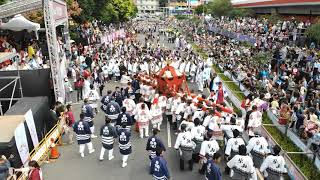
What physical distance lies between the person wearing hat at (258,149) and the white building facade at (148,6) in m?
151

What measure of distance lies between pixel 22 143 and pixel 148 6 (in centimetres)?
15267

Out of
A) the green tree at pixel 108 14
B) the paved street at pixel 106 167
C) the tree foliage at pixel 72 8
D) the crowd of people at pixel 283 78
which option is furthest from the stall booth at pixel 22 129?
the green tree at pixel 108 14

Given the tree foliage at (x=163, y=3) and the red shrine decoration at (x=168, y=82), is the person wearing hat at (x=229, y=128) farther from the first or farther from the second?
the tree foliage at (x=163, y=3)

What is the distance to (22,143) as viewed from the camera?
1072cm

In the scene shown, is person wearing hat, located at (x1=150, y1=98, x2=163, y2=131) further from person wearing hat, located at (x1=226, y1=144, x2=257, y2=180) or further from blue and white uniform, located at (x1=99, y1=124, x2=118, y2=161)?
person wearing hat, located at (x1=226, y1=144, x2=257, y2=180)

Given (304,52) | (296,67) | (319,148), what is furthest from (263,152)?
(304,52)

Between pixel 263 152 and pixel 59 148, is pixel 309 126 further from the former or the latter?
pixel 59 148

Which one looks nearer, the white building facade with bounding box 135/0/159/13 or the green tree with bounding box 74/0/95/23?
the green tree with bounding box 74/0/95/23

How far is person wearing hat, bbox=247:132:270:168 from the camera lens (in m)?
9.93

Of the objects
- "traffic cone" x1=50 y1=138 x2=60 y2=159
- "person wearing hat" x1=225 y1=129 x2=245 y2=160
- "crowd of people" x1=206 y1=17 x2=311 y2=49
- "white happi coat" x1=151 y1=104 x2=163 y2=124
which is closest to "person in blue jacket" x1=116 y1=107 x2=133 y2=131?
"white happi coat" x1=151 y1=104 x2=163 y2=124

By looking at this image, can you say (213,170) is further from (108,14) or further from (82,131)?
(108,14)

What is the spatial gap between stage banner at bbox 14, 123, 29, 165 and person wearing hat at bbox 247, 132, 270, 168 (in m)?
6.37

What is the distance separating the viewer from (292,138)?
1307 cm

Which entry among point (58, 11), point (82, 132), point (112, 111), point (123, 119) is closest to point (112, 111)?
point (112, 111)
